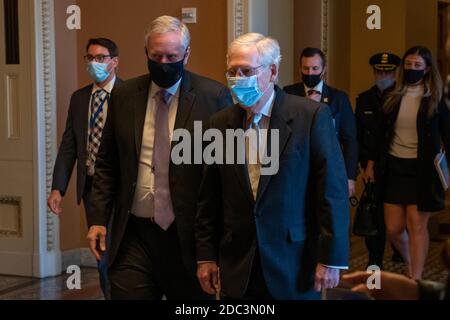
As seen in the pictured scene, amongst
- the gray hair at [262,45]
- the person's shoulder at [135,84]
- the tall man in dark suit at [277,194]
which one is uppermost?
the gray hair at [262,45]

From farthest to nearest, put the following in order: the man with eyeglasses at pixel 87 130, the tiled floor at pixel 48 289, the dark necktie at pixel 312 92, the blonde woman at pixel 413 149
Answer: the tiled floor at pixel 48 289
the dark necktie at pixel 312 92
the blonde woman at pixel 413 149
the man with eyeglasses at pixel 87 130

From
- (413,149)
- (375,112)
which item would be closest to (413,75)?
(413,149)

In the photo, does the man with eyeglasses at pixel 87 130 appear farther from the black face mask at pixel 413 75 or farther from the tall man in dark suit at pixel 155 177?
the black face mask at pixel 413 75

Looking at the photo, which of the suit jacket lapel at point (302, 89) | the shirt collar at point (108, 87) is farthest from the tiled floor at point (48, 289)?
the suit jacket lapel at point (302, 89)

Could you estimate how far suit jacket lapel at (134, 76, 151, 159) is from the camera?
3.70 m

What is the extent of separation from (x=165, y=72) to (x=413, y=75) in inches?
105

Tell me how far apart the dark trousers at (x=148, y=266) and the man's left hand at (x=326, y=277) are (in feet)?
2.19

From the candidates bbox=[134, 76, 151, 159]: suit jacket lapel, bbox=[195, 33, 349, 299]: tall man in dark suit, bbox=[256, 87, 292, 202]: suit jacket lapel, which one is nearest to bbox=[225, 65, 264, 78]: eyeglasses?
bbox=[195, 33, 349, 299]: tall man in dark suit

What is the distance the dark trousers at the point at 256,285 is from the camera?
3.33 meters

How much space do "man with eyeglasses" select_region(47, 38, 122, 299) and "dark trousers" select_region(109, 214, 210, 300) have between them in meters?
1.40

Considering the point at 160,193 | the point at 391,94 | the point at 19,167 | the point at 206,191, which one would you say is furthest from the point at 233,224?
the point at 19,167

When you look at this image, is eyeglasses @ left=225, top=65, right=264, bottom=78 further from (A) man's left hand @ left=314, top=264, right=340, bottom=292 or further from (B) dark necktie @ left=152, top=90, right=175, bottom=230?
(A) man's left hand @ left=314, top=264, right=340, bottom=292
